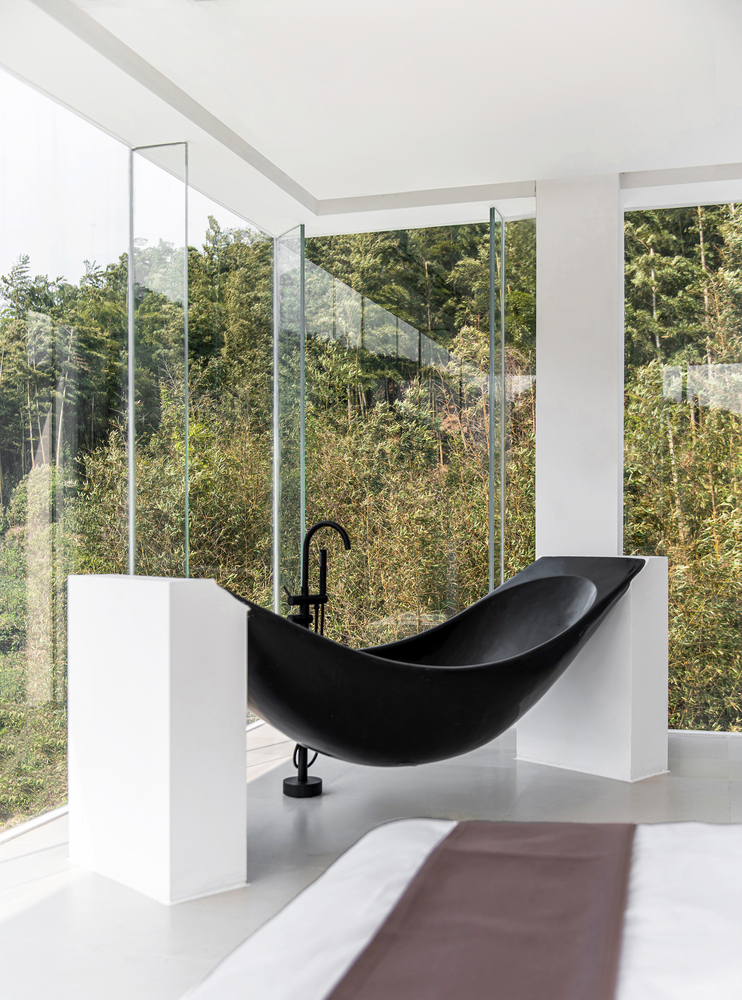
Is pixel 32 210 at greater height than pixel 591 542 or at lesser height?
greater

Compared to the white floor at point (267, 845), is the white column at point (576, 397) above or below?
above

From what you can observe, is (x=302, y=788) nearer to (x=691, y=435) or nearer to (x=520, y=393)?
(x=520, y=393)

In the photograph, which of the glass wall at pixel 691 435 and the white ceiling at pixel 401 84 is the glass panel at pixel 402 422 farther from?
the glass wall at pixel 691 435

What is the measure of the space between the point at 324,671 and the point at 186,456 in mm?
1493

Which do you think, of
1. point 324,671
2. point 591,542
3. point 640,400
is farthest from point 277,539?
point 324,671

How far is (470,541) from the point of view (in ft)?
15.2

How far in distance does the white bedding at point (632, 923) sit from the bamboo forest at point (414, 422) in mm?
2310

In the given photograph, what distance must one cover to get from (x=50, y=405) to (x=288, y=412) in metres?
1.96

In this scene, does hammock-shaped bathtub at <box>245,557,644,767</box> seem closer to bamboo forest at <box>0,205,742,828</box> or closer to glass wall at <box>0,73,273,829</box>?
glass wall at <box>0,73,273,829</box>

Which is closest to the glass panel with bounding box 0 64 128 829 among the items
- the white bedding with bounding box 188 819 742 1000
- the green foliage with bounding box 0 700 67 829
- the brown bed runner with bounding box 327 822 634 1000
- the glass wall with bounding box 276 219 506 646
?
the green foliage with bounding box 0 700 67 829

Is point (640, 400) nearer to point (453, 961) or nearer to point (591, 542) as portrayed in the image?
point (591, 542)

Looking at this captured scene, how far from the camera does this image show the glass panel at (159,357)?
3.51m

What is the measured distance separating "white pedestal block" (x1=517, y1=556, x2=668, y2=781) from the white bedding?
2.14 metres

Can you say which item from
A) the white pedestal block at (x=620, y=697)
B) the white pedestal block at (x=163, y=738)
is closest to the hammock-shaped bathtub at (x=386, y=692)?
the white pedestal block at (x=163, y=738)
